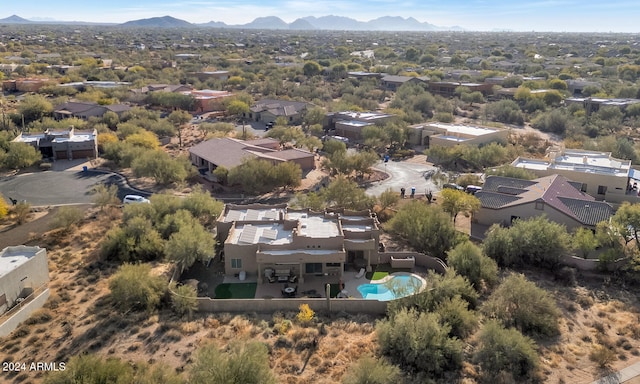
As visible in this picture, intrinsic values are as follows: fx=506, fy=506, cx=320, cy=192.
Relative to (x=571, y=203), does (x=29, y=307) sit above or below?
below

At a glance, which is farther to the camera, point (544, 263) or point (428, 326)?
point (544, 263)

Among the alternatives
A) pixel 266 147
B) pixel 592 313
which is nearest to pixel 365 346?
pixel 592 313

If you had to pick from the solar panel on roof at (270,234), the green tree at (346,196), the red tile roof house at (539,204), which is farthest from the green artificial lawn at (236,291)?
the red tile roof house at (539,204)

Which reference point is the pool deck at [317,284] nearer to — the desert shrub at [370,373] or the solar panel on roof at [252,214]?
the solar panel on roof at [252,214]

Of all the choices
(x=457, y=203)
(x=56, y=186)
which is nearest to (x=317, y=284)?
(x=457, y=203)

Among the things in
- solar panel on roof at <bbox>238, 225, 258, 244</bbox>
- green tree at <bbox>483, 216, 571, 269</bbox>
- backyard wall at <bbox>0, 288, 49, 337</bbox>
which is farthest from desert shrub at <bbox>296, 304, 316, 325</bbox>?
backyard wall at <bbox>0, 288, 49, 337</bbox>

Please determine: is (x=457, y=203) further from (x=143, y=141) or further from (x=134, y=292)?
(x=143, y=141)

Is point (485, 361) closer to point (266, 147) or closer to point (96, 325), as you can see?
point (96, 325)
